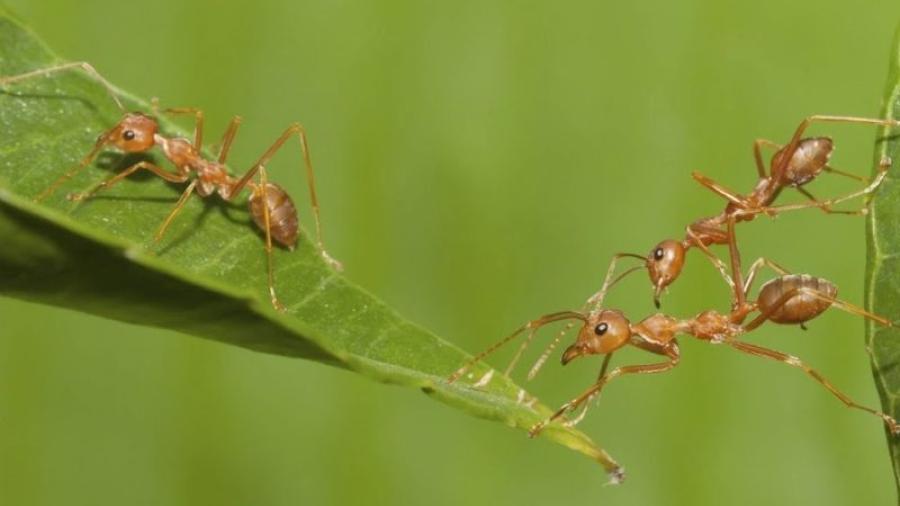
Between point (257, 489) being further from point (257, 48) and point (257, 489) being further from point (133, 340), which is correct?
point (257, 48)

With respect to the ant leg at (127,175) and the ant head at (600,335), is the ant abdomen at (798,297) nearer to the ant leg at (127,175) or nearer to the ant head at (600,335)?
the ant head at (600,335)

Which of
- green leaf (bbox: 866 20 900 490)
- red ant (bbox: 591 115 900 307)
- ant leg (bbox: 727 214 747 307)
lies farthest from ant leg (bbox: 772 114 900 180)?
green leaf (bbox: 866 20 900 490)

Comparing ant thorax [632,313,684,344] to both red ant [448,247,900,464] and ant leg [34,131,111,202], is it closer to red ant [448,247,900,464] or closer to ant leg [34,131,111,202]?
red ant [448,247,900,464]

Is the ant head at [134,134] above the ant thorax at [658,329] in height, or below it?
above

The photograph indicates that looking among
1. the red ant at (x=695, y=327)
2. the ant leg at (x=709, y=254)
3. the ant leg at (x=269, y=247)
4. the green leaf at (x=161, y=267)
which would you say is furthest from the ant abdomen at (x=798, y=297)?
the ant leg at (x=269, y=247)

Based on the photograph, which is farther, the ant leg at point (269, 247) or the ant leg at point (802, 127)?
the ant leg at point (802, 127)

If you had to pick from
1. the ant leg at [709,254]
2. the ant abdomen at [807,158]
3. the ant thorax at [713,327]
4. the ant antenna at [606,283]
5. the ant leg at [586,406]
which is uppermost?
the ant abdomen at [807,158]

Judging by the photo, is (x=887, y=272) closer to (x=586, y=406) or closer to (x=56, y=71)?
(x=586, y=406)
